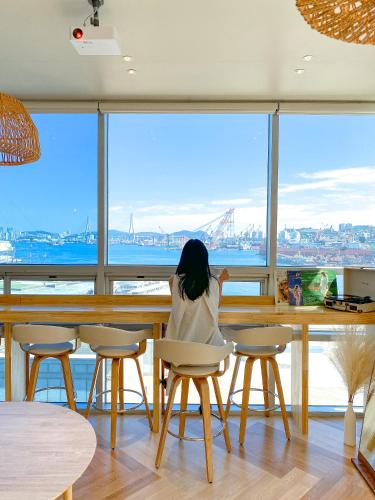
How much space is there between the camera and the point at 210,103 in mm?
3342

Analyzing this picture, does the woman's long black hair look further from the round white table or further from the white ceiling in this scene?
the white ceiling

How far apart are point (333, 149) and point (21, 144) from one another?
294 centimetres

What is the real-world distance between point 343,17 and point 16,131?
155 cm

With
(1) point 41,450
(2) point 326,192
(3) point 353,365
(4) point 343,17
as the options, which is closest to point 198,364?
(1) point 41,450

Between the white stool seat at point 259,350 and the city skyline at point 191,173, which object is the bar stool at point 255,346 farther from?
the city skyline at point 191,173

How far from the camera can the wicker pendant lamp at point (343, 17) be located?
42.5 inches

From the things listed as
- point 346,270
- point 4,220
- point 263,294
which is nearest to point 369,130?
point 346,270

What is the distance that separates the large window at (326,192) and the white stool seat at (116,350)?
1.74 meters

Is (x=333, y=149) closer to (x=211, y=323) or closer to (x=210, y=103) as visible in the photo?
(x=210, y=103)

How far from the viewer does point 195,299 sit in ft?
8.19

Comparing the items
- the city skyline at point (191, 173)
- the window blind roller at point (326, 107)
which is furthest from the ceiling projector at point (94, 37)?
the window blind roller at point (326, 107)

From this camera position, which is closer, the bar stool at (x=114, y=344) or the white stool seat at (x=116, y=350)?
the bar stool at (x=114, y=344)

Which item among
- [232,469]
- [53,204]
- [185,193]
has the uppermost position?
[185,193]

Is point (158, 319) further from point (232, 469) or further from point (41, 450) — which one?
point (41, 450)
